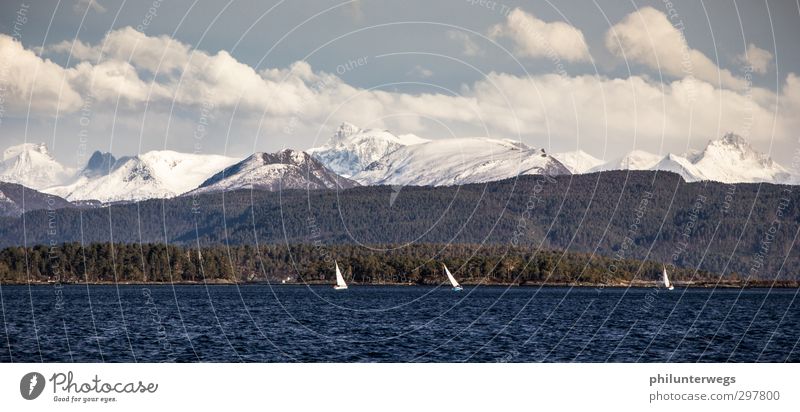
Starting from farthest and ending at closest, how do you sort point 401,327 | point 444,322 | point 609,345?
point 444,322 < point 401,327 < point 609,345

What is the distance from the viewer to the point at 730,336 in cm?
12888

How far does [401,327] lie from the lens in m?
134

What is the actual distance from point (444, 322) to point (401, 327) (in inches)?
590

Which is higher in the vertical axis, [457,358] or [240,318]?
[240,318]

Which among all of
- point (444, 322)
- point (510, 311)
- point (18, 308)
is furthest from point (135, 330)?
point (510, 311)
